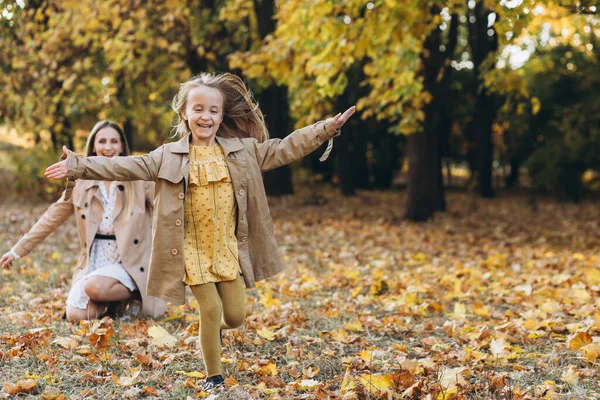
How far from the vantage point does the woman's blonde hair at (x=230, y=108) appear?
3.69 metres

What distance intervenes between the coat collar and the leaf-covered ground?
1.26 metres

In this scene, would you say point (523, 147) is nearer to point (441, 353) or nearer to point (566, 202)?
point (566, 202)

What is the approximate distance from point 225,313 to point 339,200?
11799 millimetres

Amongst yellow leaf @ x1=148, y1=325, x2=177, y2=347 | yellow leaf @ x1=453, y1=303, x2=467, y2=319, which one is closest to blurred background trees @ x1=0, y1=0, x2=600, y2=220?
yellow leaf @ x1=453, y1=303, x2=467, y2=319

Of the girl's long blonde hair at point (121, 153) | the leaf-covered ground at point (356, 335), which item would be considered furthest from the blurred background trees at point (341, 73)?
the girl's long blonde hair at point (121, 153)

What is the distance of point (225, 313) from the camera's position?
12.0 ft

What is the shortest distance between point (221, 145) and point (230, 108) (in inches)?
11.6

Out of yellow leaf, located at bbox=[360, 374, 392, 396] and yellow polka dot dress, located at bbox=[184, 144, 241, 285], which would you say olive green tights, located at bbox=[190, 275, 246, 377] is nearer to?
yellow polka dot dress, located at bbox=[184, 144, 241, 285]

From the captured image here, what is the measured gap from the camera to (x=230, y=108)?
3.78m

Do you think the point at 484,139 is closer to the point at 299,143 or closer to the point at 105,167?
the point at 299,143

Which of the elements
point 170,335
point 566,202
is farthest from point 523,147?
point 170,335

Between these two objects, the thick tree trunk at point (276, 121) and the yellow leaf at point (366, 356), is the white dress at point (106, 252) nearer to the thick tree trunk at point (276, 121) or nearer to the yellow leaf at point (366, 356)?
the yellow leaf at point (366, 356)

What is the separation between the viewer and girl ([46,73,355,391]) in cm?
342

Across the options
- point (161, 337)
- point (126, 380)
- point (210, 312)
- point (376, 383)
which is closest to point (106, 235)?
point (161, 337)
